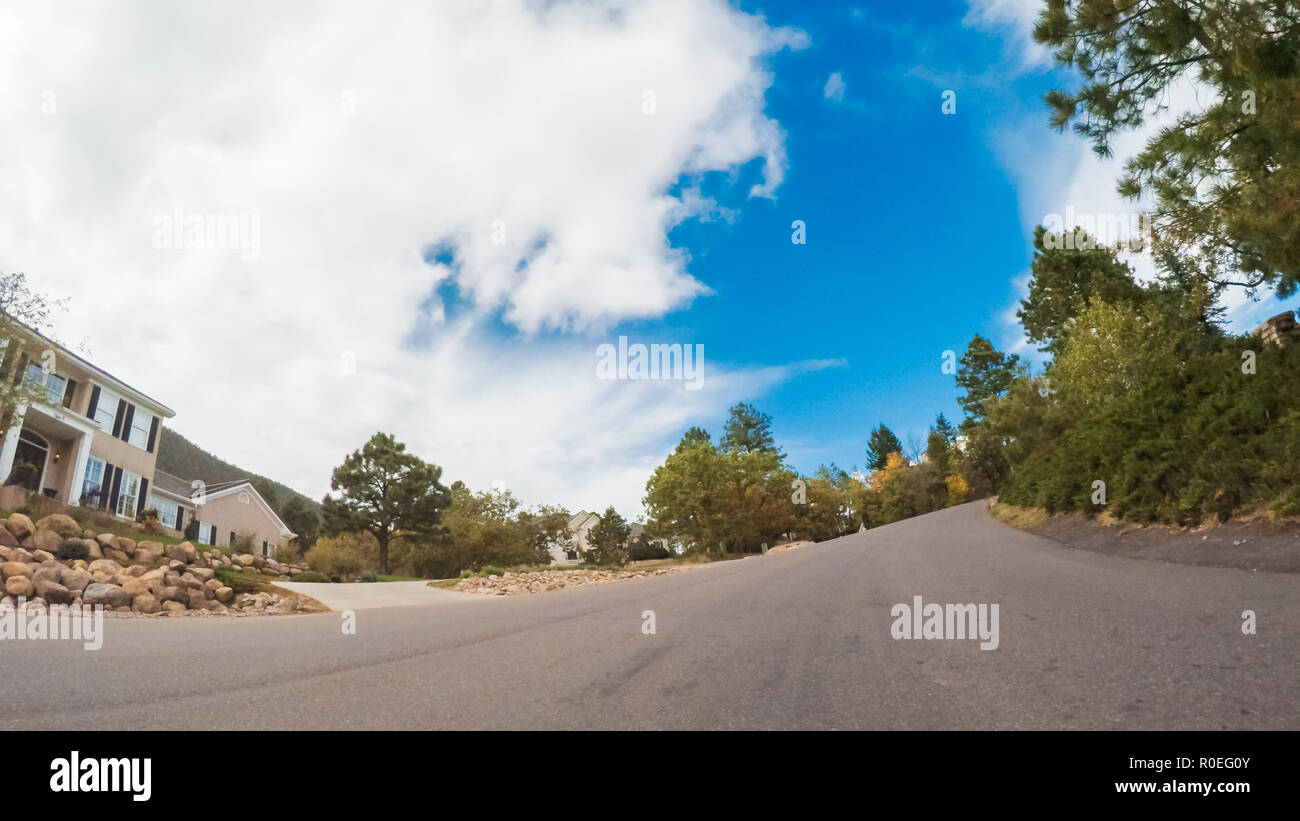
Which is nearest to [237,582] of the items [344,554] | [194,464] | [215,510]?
[344,554]

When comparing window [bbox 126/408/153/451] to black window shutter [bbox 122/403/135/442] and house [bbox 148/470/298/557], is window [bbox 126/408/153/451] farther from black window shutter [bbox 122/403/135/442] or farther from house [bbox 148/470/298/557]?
house [bbox 148/470/298/557]

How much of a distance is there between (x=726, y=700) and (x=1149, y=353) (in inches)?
878

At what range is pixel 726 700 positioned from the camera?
127 inches

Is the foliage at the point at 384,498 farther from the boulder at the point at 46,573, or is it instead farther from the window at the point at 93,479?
the boulder at the point at 46,573

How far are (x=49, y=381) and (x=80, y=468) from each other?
325 cm

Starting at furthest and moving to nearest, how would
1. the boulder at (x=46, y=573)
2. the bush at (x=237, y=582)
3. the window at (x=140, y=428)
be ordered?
the window at (x=140, y=428) → the bush at (x=237, y=582) → the boulder at (x=46, y=573)

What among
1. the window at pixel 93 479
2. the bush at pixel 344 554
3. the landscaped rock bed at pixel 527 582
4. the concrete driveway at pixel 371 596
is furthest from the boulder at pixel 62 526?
the window at pixel 93 479

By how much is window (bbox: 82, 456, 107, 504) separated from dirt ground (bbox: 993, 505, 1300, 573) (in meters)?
30.2

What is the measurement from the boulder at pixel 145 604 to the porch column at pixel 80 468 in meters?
15.3

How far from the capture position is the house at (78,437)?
18.6 meters

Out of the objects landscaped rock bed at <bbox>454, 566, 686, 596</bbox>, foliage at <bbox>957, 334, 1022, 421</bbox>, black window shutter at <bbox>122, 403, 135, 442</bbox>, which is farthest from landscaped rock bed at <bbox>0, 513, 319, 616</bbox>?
foliage at <bbox>957, 334, 1022, 421</bbox>

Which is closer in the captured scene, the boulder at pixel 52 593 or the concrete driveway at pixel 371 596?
the boulder at pixel 52 593
